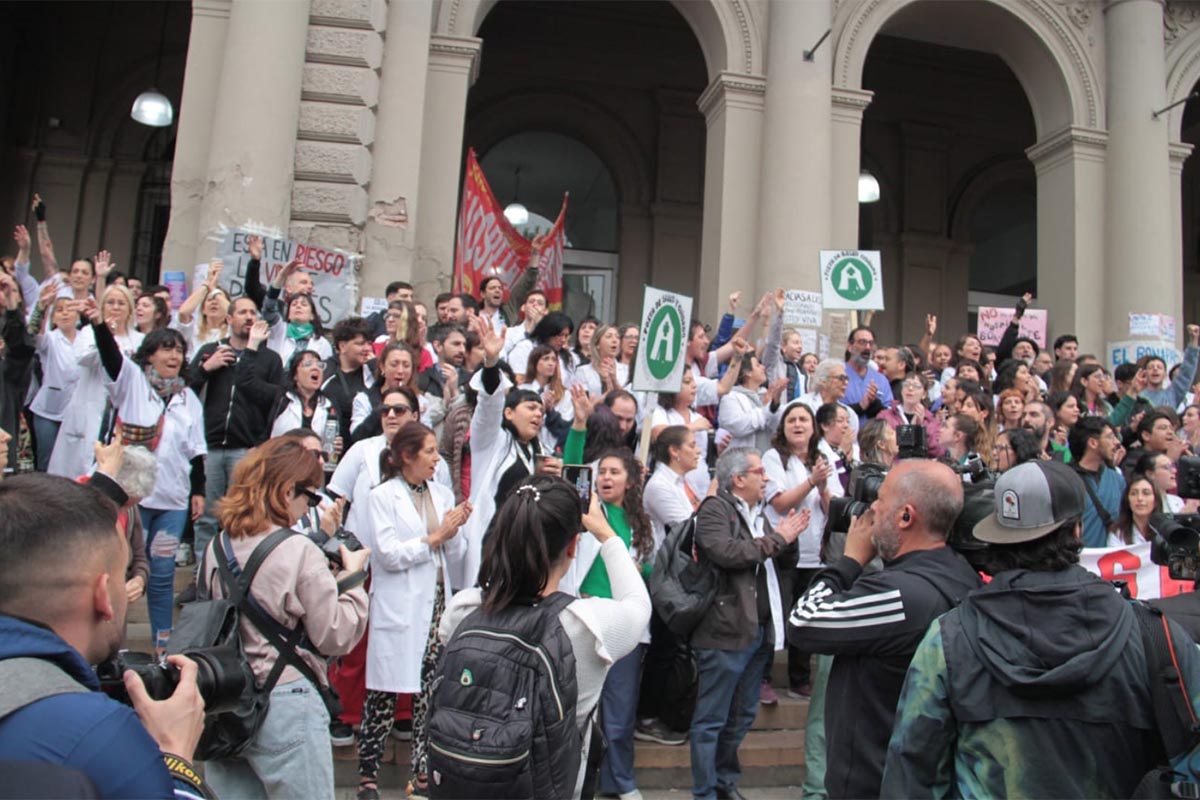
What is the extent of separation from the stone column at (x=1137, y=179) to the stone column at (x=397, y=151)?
29.0ft

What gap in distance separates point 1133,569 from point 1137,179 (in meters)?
9.09

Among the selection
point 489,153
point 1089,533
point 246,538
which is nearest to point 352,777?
point 246,538

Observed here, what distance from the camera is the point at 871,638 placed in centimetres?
255

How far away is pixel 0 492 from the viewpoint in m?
1.50

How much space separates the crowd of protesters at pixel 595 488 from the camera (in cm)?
257

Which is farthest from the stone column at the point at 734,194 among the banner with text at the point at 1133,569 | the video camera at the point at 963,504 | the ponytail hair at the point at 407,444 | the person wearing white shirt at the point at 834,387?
the video camera at the point at 963,504

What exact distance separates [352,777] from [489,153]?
12609 millimetres

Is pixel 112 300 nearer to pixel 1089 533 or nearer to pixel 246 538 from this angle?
pixel 246 538

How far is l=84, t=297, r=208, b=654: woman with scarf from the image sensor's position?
16.8ft

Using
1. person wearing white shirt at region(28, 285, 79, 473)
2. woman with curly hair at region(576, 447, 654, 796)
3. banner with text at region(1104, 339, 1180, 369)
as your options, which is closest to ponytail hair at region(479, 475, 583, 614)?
woman with curly hair at region(576, 447, 654, 796)

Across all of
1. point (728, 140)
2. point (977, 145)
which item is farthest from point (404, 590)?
point (977, 145)

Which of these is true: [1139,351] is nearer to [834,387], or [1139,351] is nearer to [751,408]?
[834,387]

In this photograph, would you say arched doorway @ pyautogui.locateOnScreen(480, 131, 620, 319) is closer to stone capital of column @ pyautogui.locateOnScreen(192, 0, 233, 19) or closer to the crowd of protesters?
stone capital of column @ pyautogui.locateOnScreen(192, 0, 233, 19)

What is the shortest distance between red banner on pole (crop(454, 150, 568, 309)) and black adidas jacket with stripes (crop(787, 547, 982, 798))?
8.45 metres
